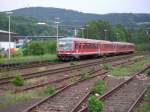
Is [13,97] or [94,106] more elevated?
[94,106]

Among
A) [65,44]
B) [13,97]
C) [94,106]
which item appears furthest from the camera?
[65,44]

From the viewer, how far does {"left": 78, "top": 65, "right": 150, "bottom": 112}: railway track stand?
48.6 ft

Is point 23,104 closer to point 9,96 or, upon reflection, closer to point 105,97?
point 9,96

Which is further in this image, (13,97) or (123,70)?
(123,70)

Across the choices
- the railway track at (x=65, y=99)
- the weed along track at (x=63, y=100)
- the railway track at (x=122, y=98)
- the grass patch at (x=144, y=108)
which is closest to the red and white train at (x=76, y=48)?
the railway track at (x=122, y=98)

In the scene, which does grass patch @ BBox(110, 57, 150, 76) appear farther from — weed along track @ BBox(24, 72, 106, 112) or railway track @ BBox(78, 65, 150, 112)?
weed along track @ BBox(24, 72, 106, 112)

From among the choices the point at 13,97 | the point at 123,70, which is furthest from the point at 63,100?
the point at 123,70

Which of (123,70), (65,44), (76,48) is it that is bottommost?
(123,70)

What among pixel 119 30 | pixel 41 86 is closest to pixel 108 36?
pixel 119 30

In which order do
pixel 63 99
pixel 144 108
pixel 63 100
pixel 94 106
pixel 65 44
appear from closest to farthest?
pixel 94 106 → pixel 144 108 → pixel 63 100 → pixel 63 99 → pixel 65 44

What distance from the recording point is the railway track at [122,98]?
14.8m

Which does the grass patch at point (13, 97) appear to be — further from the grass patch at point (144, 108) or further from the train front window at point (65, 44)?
the train front window at point (65, 44)

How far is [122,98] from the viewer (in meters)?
17.5

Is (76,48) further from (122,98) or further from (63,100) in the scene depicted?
(63,100)
